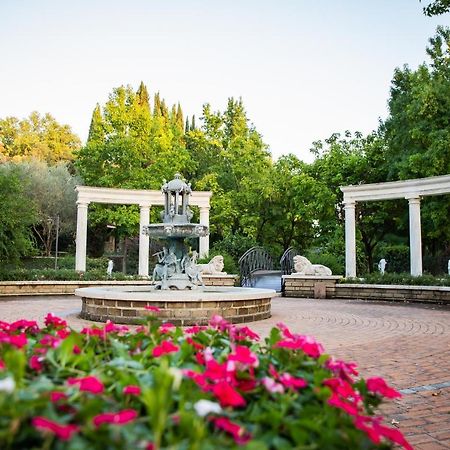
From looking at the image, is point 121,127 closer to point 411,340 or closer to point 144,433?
point 411,340

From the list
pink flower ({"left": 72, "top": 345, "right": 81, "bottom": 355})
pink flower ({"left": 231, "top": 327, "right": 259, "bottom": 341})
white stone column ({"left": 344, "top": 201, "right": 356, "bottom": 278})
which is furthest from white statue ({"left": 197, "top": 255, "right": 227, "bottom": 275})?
pink flower ({"left": 72, "top": 345, "right": 81, "bottom": 355})

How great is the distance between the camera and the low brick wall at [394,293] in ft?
51.9

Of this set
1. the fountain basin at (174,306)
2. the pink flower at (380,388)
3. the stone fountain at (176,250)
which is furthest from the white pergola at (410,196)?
the pink flower at (380,388)

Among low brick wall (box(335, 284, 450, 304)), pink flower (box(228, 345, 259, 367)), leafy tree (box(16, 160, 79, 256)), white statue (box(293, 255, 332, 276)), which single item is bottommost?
low brick wall (box(335, 284, 450, 304))

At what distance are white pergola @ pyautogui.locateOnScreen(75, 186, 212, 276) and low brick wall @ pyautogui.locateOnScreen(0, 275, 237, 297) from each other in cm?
345

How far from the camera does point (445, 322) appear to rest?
10.8 m

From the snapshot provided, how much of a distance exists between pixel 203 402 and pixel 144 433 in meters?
0.22

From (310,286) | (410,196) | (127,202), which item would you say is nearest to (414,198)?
(410,196)

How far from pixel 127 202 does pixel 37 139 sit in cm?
2753

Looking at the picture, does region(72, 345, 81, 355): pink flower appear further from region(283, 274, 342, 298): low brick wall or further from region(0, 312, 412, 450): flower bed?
region(283, 274, 342, 298): low brick wall

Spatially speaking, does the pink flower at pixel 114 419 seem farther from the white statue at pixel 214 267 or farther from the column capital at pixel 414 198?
the column capital at pixel 414 198

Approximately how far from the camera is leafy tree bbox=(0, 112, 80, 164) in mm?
45531

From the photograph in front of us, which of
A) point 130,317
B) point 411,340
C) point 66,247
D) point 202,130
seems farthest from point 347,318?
point 66,247

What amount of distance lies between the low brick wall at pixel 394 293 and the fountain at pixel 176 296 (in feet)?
25.2
